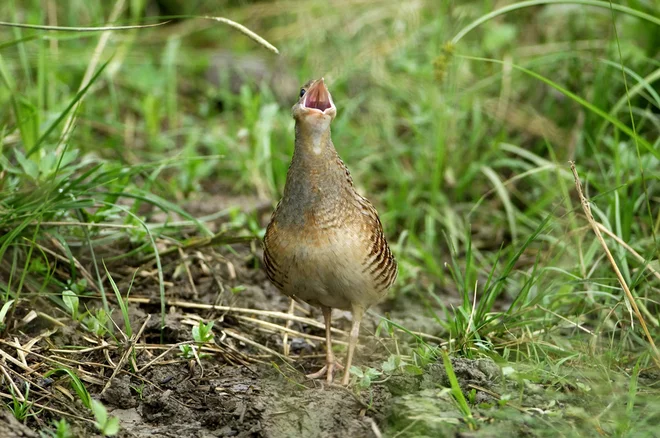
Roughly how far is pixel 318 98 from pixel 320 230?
19.8 inches

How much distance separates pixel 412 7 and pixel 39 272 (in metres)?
3.83

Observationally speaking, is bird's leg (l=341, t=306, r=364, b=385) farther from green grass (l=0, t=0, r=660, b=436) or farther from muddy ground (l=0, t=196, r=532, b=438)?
green grass (l=0, t=0, r=660, b=436)

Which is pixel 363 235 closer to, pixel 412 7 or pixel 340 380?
pixel 340 380

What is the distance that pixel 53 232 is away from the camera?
12.7ft

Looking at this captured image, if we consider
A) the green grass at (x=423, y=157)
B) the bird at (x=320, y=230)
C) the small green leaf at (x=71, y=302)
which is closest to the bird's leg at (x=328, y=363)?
the bird at (x=320, y=230)

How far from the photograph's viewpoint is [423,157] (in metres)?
5.61

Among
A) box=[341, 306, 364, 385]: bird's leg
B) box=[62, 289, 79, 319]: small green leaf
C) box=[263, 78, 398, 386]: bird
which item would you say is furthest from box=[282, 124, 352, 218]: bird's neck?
box=[62, 289, 79, 319]: small green leaf

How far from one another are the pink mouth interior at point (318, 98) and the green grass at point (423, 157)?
0.75 metres

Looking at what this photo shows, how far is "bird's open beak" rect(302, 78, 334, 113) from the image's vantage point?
3.39 meters

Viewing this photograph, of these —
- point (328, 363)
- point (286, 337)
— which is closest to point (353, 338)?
point (328, 363)

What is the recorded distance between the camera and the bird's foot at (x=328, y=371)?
367 cm

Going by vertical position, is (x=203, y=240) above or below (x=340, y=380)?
above

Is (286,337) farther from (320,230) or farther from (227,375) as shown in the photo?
(320,230)

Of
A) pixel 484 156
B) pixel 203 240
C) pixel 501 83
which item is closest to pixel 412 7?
pixel 501 83
